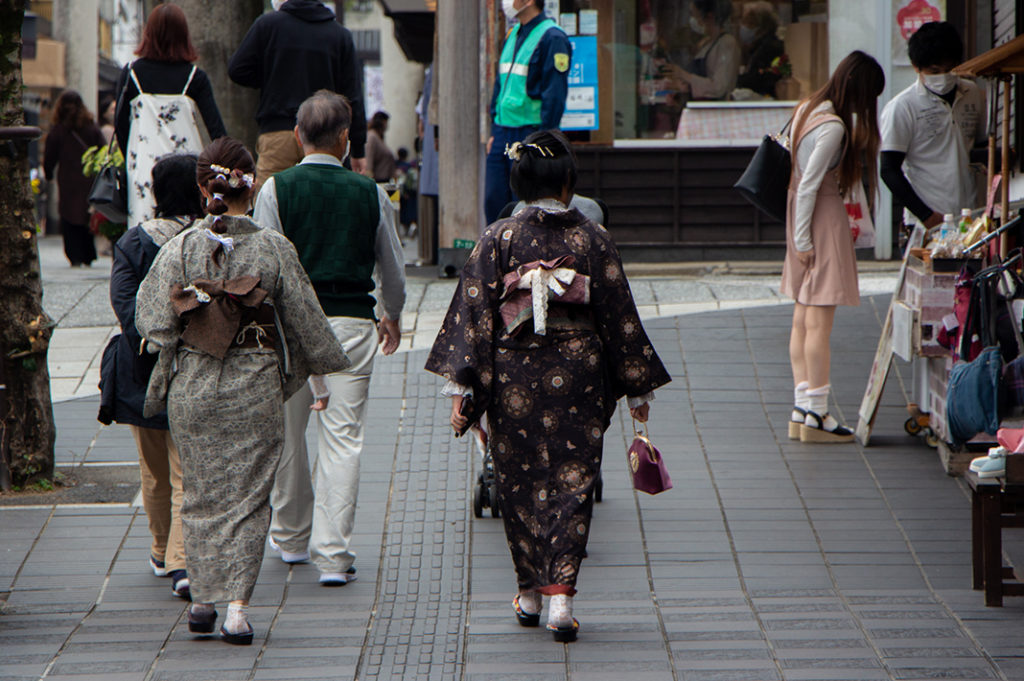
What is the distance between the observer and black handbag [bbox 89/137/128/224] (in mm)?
7977

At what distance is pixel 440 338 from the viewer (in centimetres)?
484

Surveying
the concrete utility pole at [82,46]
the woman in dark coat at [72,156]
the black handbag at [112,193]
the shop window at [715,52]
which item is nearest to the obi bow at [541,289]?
the black handbag at [112,193]

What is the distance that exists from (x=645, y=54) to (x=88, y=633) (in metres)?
8.63

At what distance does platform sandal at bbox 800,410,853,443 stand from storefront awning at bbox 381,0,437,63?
296 inches

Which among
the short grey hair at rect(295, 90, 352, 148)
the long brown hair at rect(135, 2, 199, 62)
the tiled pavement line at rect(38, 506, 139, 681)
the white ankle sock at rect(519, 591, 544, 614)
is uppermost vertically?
the long brown hair at rect(135, 2, 199, 62)

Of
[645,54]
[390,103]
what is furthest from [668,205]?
[390,103]

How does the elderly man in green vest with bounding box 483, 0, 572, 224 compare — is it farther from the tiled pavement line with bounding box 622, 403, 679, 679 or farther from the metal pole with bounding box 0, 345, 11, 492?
the metal pole with bounding box 0, 345, 11, 492

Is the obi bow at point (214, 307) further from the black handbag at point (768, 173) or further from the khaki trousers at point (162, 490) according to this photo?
the black handbag at point (768, 173)

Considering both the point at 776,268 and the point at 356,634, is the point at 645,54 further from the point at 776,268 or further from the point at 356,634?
the point at 356,634

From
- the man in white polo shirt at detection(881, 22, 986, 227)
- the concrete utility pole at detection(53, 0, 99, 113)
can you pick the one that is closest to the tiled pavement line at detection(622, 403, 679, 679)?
the man in white polo shirt at detection(881, 22, 986, 227)

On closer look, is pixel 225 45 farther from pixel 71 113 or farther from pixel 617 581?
pixel 71 113

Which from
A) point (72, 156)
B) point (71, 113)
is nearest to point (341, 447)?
point (71, 113)

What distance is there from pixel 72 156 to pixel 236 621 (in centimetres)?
1185

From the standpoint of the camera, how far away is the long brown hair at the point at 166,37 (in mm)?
7426
